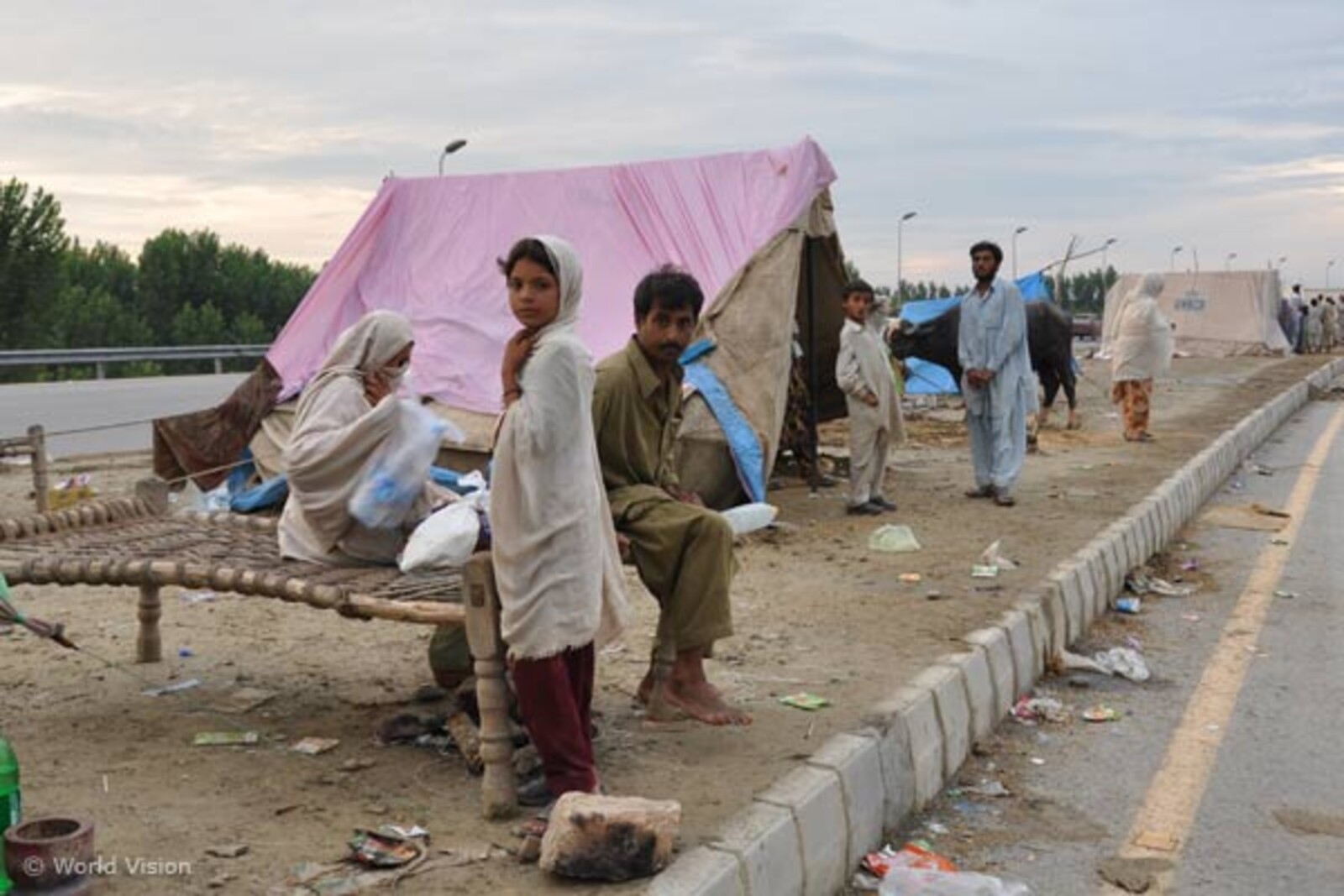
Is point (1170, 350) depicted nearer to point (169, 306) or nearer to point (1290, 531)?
point (1290, 531)

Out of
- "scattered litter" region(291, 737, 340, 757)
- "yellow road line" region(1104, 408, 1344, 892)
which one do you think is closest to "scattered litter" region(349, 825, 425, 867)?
"scattered litter" region(291, 737, 340, 757)

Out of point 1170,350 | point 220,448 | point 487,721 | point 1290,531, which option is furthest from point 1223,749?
point 1170,350

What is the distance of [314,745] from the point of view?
3.93 m

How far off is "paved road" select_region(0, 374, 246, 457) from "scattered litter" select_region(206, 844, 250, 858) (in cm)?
1071

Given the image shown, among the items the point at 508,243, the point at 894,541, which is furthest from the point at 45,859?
the point at 508,243

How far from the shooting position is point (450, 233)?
10.4m

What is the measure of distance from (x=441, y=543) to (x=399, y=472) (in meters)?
0.33

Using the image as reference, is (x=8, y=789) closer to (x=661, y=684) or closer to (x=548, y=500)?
(x=548, y=500)

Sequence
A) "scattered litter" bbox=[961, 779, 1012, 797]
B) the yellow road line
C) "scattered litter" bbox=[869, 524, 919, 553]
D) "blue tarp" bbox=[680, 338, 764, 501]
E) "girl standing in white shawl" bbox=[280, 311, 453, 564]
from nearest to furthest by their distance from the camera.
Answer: the yellow road line, "girl standing in white shawl" bbox=[280, 311, 453, 564], "scattered litter" bbox=[961, 779, 1012, 797], "scattered litter" bbox=[869, 524, 919, 553], "blue tarp" bbox=[680, 338, 764, 501]

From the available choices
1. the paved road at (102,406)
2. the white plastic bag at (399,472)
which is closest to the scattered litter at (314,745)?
the white plastic bag at (399,472)

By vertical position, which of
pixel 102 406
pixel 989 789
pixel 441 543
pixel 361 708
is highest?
pixel 441 543

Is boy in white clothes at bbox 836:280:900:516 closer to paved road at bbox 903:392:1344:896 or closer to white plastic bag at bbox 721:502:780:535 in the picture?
white plastic bag at bbox 721:502:780:535

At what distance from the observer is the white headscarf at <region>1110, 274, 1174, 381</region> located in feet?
44.7

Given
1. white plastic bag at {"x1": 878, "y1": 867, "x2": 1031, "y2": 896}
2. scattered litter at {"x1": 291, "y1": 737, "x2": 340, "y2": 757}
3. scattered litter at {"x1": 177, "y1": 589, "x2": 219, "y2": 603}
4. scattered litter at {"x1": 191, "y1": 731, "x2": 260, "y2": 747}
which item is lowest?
white plastic bag at {"x1": 878, "y1": 867, "x2": 1031, "y2": 896}
